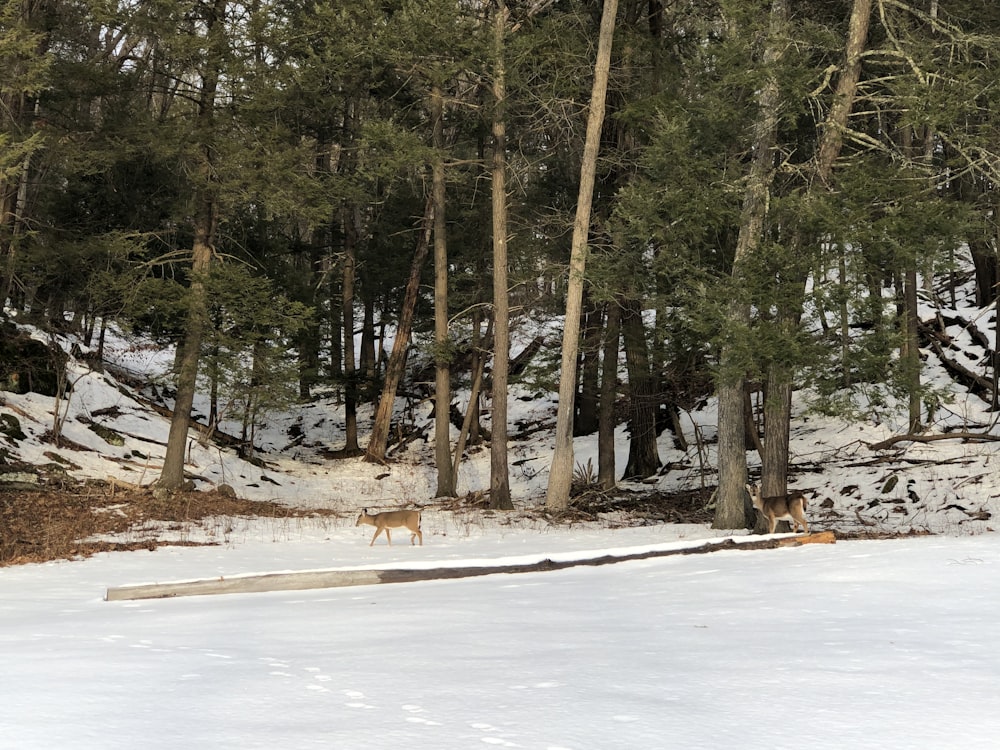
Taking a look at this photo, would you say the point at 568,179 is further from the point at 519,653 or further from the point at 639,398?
the point at 519,653

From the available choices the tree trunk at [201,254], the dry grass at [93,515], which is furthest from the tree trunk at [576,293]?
the tree trunk at [201,254]

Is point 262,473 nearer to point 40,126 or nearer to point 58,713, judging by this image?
point 40,126

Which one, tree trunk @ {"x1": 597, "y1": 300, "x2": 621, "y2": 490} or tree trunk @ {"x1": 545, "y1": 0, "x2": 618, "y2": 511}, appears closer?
tree trunk @ {"x1": 545, "y1": 0, "x2": 618, "y2": 511}

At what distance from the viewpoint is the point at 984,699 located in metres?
4.27

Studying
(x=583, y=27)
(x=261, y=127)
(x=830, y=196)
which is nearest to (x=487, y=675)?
(x=830, y=196)

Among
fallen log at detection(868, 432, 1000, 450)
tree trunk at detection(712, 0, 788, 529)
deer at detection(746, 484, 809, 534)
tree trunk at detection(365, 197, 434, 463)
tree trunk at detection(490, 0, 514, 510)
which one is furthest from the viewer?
tree trunk at detection(365, 197, 434, 463)

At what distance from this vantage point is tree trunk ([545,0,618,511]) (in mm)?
18828

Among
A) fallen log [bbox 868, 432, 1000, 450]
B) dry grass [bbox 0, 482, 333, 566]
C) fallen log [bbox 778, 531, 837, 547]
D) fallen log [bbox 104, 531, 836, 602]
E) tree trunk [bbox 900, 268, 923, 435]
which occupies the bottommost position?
fallen log [bbox 104, 531, 836, 602]

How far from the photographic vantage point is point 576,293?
62.4 feet

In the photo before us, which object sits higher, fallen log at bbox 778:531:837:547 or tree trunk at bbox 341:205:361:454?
tree trunk at bbox 341:205:361:454

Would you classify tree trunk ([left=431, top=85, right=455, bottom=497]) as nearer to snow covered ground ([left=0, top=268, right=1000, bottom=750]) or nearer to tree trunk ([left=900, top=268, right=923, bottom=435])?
snow covered ground ([left=0, top=268, right=1000, bottom=750])

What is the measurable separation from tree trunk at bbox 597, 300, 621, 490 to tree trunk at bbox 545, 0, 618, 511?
1.89m

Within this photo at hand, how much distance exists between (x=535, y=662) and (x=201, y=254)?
51.4 ft

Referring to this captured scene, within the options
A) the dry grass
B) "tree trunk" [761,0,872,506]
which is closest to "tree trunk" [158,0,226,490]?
the dry grass
